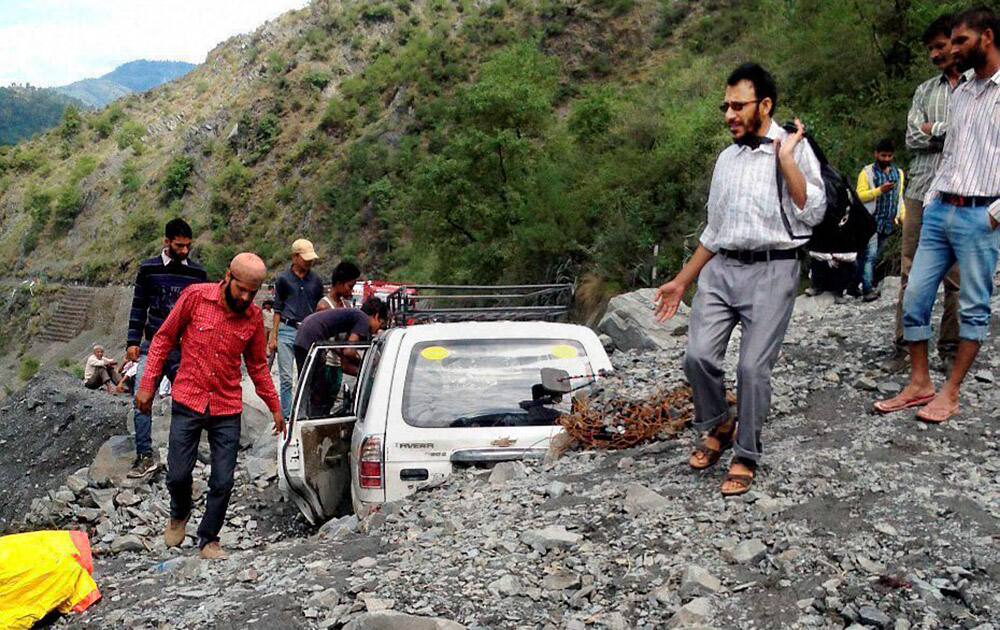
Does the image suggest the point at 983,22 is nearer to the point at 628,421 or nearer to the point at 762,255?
the point at 762,255

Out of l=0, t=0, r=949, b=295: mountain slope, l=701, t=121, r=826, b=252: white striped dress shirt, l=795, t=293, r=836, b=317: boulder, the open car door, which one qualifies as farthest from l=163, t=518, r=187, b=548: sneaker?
l=0, t=0, r=949, b=295: mountain slope

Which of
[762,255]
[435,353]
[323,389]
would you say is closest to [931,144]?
[762,255]

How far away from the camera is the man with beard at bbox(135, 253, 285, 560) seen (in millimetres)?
5578

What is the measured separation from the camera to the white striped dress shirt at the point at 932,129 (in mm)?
5047

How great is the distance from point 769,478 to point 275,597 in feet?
8.24

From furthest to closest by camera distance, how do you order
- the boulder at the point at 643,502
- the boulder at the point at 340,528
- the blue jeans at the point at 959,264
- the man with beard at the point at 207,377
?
1. the man with beard at the point at 207,377
2. the boulder at the point at 340,528
3. the blue jeans at the point at 959,264
4. the boulder at the point at 643,502

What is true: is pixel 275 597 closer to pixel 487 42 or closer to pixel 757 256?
pixel 757 256

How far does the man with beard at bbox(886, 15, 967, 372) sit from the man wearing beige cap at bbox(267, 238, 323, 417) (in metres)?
5.61

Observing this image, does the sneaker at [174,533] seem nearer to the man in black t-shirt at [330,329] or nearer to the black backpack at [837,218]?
the man in black t-shirt at [330,329]

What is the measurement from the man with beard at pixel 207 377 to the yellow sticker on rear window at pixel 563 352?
2.04 m

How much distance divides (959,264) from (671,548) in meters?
2.19

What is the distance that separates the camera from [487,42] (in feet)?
205

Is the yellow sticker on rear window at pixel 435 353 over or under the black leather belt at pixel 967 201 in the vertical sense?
under

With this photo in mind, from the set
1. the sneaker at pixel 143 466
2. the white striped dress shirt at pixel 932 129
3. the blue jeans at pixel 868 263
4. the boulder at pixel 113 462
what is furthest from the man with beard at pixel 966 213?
the boulder at pixel 113 462
